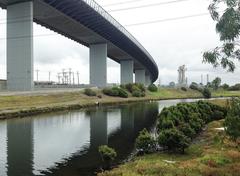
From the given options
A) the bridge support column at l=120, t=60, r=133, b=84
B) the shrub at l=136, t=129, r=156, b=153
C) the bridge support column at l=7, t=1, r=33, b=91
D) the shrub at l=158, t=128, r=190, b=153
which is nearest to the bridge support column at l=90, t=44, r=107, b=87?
the bridge support column at l=120, t=60, r=133, b=84

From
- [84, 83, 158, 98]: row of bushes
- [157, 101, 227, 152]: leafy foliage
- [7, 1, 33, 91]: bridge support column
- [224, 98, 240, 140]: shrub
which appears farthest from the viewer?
[84, 83, 158, 98]: row of bushes

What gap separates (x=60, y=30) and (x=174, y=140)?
8562cm

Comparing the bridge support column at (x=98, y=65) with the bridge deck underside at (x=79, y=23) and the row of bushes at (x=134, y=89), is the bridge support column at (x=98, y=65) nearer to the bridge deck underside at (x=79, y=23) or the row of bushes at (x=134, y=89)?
the bridge deck underside at (x=79, y=23)

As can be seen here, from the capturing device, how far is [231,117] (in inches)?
744

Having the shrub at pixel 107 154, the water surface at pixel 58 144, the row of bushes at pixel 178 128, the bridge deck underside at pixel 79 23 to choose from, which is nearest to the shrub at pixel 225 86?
the bridge deck underside at pixel 79 23

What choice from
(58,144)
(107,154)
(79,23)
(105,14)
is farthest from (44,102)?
(107,154)

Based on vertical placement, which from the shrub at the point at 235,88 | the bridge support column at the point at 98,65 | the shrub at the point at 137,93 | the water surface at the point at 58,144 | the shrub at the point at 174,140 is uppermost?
the bridge support column at the point at 98,65

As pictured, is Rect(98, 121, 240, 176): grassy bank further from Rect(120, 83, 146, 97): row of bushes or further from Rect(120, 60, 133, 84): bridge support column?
Rect(120, 60, 133, 84): bridge support column

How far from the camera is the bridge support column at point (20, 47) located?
258 ft

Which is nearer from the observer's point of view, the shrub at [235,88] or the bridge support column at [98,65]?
the bridge support column at [98,65]

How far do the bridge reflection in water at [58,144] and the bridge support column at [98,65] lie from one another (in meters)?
70.9

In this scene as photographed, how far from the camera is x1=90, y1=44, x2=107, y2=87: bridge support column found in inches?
4852

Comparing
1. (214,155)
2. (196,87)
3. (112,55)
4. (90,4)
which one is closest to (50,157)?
(214,155)

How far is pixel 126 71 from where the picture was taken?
166875mm
